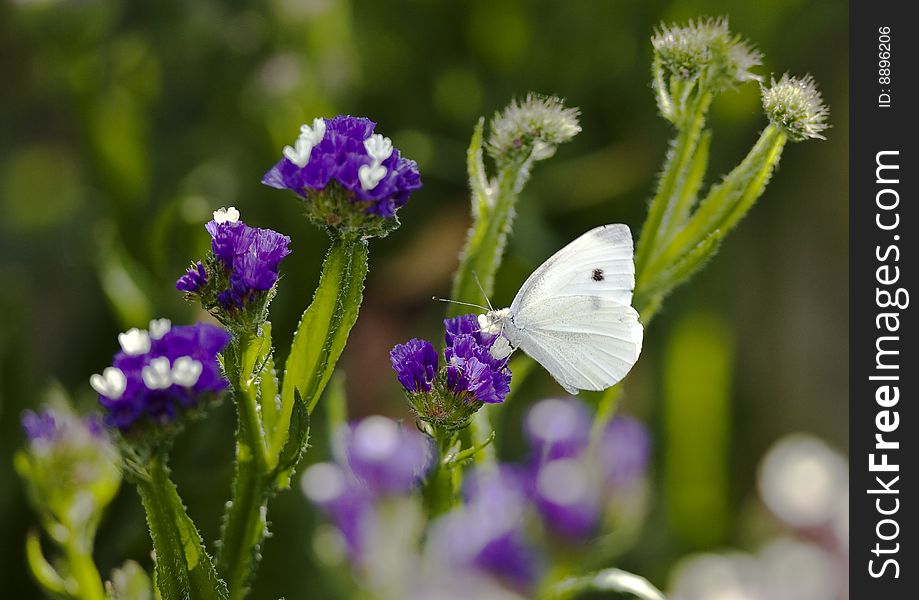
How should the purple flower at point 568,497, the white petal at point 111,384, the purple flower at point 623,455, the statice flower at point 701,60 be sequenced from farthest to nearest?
the purple flower at point 623,455
the purple flower at point 568,497
the statice flower at point 701,60
the white petal at point 111,384

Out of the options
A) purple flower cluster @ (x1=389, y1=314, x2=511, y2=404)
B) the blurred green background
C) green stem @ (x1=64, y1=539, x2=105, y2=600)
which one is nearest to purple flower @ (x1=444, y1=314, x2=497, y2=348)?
purple flower cluster @ (x1=389, y1=314, x2=511, y2=404)

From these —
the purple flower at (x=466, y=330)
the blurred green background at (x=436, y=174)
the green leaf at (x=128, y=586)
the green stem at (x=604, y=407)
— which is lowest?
the green leaf at (x=128, y=586)

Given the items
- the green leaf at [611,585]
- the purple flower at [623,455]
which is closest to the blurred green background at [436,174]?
the purple flower at [623,455]

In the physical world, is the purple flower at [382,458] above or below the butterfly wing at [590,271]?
below

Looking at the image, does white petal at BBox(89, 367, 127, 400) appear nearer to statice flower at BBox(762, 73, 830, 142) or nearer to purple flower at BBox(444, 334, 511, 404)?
purple flower at BBox(444, 334, 511, 404)

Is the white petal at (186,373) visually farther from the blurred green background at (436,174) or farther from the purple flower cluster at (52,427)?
the blurred green background at (436,174)

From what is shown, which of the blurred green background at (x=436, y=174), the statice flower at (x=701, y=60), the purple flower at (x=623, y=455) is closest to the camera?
the statice flower at (x=701, y=60)
